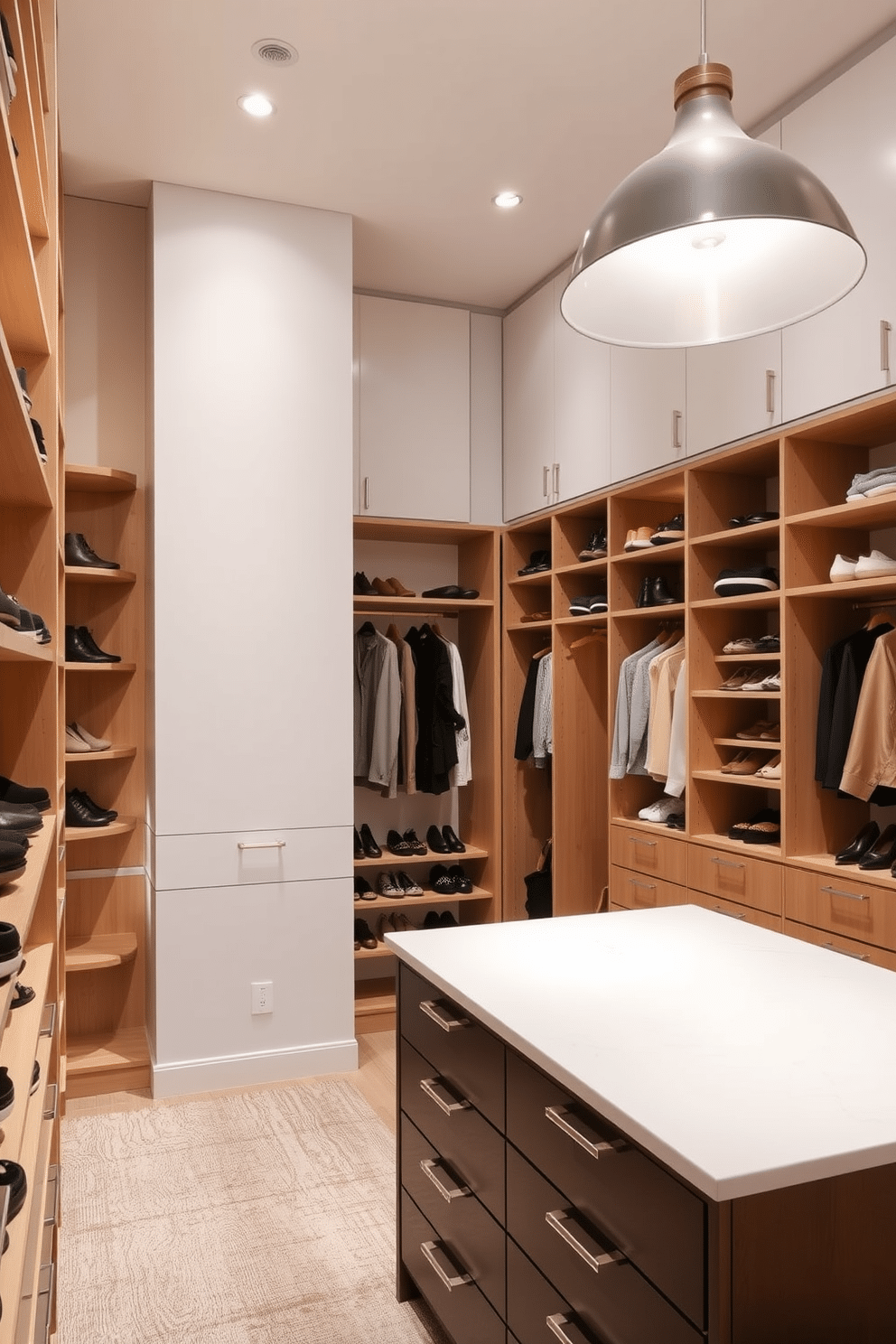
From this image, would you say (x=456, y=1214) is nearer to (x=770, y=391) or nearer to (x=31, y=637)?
(x=31, y=637)

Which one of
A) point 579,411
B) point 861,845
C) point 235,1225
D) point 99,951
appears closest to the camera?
point 235,1225

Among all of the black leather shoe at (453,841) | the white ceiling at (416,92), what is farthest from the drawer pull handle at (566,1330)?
the black leather shoe at (453,841)

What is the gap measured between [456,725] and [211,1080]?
6.06 ft

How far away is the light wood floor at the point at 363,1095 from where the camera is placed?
3432 millimetres

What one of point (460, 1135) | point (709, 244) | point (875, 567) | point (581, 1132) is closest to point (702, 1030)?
point (581, 1132)

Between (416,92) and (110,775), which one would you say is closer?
(416,92)

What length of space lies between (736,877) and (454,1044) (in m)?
1.68

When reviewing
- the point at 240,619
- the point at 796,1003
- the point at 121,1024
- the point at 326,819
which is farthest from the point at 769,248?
the point at 121,1024

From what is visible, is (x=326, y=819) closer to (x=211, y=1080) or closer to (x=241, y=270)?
(x=211, y=1080)

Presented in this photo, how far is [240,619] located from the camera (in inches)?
145

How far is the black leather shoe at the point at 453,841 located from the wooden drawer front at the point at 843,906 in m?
1.95

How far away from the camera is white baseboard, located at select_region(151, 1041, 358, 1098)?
11.6ft

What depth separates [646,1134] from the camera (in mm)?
1192

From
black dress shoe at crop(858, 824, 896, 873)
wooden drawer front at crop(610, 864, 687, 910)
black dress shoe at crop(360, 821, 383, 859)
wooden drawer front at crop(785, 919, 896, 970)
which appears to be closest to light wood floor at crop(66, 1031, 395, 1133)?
black dress shoe at crop(360, 821, 383, 859)
